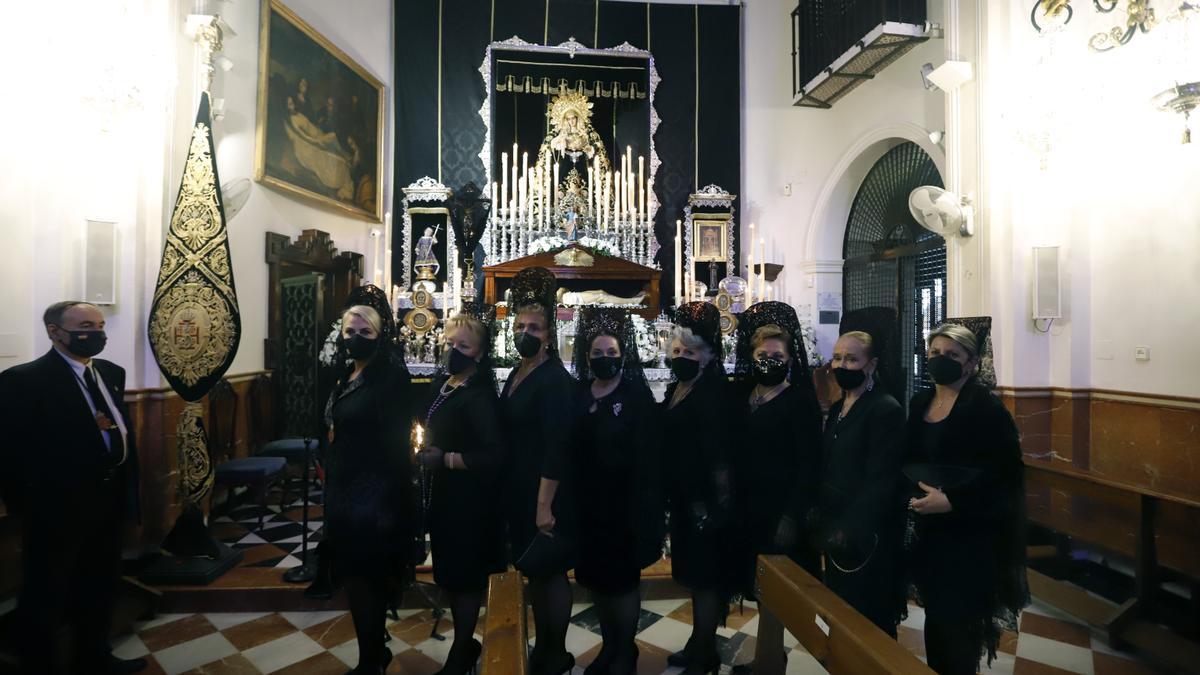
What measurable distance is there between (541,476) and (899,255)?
20.0ft

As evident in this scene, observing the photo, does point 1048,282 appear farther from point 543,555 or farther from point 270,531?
point 270,531

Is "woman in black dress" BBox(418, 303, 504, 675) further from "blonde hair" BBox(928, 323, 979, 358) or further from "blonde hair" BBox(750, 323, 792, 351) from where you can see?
"blonde hair" BBox(928, 323, 979, 358)

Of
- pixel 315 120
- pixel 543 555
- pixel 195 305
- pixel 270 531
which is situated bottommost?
pixel 270 531

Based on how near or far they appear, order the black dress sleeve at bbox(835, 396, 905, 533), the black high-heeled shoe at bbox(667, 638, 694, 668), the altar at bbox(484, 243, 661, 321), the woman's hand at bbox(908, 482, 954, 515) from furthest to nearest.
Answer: the altar at bbox(484, 243, 661, 321) → the black high-heeled shoe at bbox(667, 638, 694, 668) → the black dress sleeve at bbox(835, 396, 905, 533) → the woman's hand at bbox(908, 482, 954, 515)

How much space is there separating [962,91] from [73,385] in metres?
6.35

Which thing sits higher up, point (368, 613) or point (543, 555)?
point (543, 555)

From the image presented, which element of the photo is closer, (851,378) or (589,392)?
(851,378)

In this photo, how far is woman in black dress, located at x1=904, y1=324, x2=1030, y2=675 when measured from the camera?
2.27 m

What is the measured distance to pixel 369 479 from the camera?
8.58 feet

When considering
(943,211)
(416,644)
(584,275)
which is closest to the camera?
(416,644)

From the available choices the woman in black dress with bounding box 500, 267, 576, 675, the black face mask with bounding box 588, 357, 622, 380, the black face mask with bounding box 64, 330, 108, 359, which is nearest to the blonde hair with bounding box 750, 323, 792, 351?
the black face mask with bounding box 588, 357, 622, 380

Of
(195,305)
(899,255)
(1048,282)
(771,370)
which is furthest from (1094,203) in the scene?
(195,305)

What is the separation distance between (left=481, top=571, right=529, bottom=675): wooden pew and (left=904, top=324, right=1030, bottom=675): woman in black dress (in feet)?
4.90

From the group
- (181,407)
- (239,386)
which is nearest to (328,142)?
(239,386)
